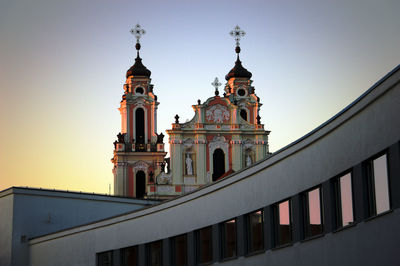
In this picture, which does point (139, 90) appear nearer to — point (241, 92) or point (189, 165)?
point (241, 92)

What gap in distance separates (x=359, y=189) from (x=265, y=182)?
5.06 meters

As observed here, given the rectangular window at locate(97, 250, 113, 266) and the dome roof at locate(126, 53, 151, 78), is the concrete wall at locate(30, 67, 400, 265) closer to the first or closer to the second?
the rectangular window at locate(97, 250, 113, 266)

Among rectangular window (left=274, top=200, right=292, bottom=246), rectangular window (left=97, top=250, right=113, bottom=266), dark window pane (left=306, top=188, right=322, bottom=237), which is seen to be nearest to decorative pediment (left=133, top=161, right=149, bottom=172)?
rectangular window (left=97, top=250, right=113, bottom=266)

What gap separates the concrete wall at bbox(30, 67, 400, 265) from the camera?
1772cm

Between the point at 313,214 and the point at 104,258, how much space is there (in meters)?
13.5

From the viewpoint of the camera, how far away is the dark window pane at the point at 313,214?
21031 millimetres

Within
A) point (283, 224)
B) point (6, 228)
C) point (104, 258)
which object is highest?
point (6, 228)

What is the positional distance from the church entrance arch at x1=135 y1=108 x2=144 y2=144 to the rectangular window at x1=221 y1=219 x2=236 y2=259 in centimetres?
5544

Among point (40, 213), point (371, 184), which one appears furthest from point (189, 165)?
point (371, 184)

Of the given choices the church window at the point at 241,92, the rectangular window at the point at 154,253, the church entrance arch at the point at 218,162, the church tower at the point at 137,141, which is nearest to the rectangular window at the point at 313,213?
the rectangular window at the point at 154,253

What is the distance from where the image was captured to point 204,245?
88.3ft

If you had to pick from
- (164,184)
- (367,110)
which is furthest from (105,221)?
(164,184)

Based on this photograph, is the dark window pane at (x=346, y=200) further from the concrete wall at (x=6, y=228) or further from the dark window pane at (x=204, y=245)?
the concrete wall at (x=6, y=228)

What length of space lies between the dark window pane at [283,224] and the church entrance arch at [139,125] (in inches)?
2304
